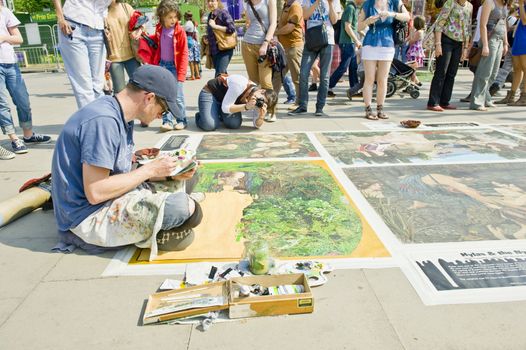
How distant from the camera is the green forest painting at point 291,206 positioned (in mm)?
2416

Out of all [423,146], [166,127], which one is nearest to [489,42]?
Answer: [423,146]

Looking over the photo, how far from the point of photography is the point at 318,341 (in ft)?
5.43

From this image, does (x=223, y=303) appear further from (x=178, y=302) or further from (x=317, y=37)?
(x=317, y=37)

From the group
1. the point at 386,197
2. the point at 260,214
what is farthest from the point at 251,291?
the point at 386,197

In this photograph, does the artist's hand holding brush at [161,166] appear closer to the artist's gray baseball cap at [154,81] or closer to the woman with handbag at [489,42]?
the artist's gray baseball cap at [154,81]

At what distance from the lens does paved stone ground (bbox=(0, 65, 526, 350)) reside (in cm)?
166

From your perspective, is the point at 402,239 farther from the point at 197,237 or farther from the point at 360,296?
the point at 197,237

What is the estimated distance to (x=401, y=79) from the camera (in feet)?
24.5

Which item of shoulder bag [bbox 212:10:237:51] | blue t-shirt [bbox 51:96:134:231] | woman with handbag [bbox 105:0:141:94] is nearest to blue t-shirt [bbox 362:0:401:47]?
shoulder bag [bbox 212:10:237:51]

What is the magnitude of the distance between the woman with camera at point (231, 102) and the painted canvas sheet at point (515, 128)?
2883 mm

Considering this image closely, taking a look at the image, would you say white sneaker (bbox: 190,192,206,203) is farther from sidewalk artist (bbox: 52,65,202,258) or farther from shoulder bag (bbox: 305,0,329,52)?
shoulder bag (bbox: 305,0,329,52)

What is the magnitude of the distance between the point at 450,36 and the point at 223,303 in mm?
5483

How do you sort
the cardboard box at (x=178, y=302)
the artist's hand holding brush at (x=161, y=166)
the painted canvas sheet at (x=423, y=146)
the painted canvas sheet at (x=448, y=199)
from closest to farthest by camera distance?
1. the cardboard box at (x=178, y=302)
2. the artist's hand holding brush at (x=161, y=166)
3. the painted canvas sheet at (x=448, y=199)
4. the painted canvas sheet at (x=423, y=146)

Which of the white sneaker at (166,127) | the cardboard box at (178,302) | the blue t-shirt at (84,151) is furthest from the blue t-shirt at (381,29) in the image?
the cardboard box at (178,302)
